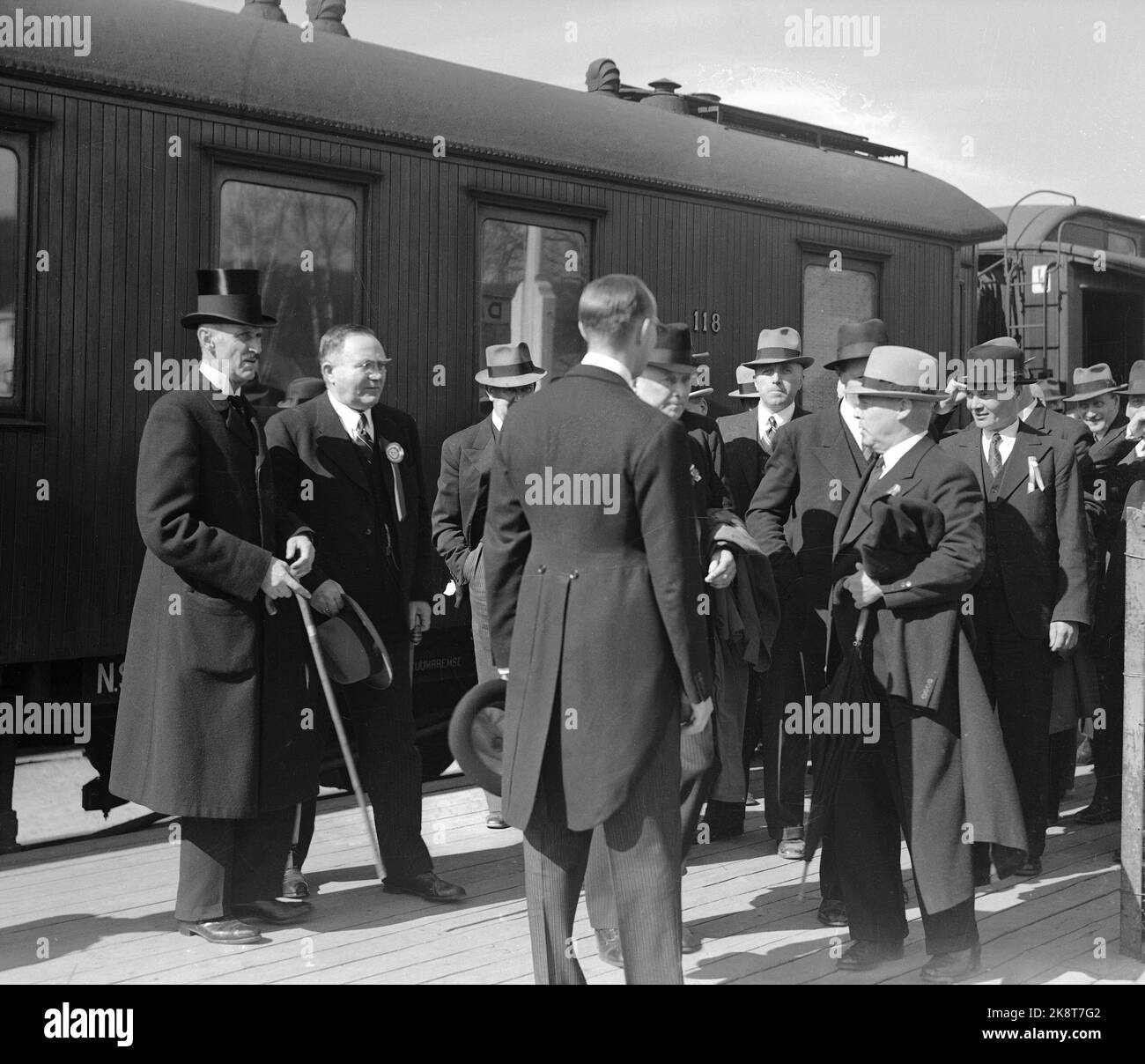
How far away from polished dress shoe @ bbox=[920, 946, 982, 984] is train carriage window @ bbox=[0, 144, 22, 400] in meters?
3.94

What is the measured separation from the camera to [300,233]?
6.23 metres

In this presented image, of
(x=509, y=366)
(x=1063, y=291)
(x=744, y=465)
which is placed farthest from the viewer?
(x=1063, y=291)

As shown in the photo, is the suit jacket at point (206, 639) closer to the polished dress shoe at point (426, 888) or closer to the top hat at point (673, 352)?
the polished dress shoe at point (426, 888)

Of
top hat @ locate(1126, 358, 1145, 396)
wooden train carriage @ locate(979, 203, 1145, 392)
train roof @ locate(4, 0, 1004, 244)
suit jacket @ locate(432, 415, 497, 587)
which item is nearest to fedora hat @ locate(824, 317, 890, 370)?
suit jacket @ locate(432, 415, 497, 587)

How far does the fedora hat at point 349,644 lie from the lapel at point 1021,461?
2.52 meters

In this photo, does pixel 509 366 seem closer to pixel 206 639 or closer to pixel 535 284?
pixel 535 284

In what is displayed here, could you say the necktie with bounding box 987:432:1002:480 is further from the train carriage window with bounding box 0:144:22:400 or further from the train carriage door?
the train carriage window with bounding box 0:144:22:400

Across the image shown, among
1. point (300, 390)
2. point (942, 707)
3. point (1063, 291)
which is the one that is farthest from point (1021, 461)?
point (1063, 291)

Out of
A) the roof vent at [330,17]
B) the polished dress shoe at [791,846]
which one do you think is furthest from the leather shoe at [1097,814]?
the roof vent at [330,17]

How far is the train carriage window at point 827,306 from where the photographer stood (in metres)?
8.46

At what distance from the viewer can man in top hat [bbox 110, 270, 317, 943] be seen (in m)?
4.37

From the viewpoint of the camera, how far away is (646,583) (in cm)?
351

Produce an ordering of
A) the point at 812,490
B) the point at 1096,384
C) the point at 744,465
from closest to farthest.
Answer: the point at 812,490, the point at 744,465, the point at 1096,384

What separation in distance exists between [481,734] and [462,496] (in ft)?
7.56
